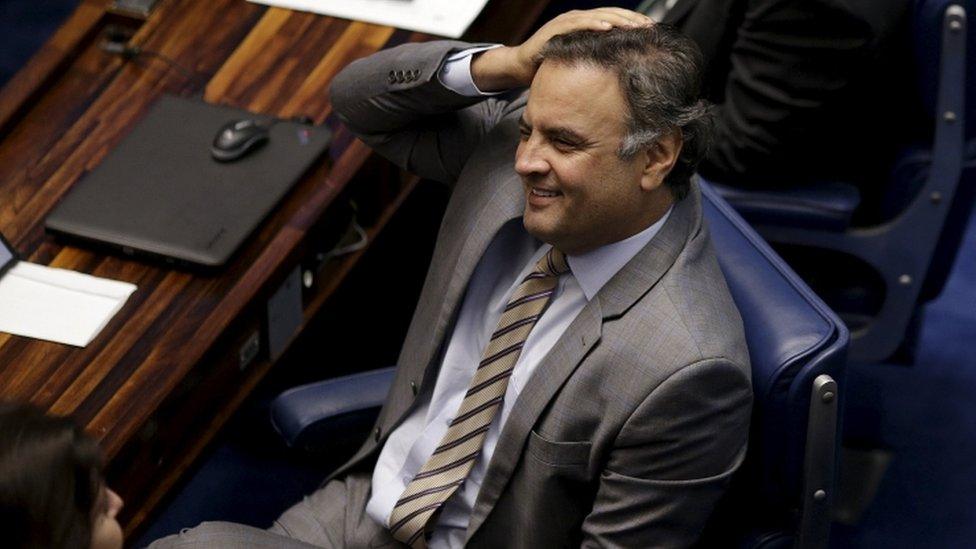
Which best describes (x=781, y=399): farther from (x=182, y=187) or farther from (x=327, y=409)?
(x=182, y=187)

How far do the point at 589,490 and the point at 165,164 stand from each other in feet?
2.70

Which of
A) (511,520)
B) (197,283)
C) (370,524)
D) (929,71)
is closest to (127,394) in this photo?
(197,283)

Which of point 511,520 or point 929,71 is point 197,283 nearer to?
point 511,520

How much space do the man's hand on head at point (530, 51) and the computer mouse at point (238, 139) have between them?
413 millimetres

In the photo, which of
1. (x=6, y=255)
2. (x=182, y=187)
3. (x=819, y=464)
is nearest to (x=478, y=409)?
(x=819, y=464)

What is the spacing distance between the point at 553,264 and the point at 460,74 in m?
0.30

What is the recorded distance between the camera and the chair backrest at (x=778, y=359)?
168 centimetres

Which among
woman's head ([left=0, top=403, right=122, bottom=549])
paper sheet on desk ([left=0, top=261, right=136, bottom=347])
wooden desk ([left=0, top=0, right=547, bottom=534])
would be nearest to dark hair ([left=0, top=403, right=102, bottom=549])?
woman's head ([left=0, top=403, right=122, bottom=549])

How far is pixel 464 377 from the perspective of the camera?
1992 mm

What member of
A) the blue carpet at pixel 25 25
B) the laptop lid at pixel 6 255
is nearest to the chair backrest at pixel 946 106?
the laptop lid at pixel 6 255

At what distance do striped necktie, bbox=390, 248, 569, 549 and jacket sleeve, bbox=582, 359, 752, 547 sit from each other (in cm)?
21

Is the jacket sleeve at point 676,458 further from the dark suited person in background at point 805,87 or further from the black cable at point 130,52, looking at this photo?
the black cable at point 130,52

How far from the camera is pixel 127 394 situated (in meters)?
1.90

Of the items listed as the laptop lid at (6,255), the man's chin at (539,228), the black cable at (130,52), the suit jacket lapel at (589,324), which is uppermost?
the black cable at (130,52)
